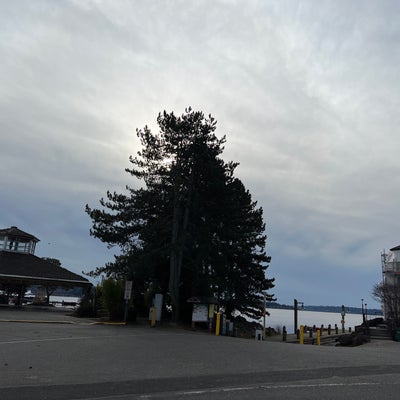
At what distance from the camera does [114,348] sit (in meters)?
14.0

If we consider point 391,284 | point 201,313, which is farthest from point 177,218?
point 391,284

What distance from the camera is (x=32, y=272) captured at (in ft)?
128

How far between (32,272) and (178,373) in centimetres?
3277

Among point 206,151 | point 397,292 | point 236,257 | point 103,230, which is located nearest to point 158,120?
point 206,151

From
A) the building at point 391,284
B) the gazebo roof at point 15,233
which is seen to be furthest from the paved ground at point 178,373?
the gazebo roof at point 15,233

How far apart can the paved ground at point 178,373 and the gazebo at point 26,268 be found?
2436cm

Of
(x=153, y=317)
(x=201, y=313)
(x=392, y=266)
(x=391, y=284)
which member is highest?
(x=392, y=266)

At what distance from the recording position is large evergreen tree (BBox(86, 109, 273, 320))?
2970 cm

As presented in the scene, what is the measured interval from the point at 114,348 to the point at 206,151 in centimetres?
1826

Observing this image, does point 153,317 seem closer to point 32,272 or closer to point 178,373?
point 178,373

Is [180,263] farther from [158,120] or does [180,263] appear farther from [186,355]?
[186,355]

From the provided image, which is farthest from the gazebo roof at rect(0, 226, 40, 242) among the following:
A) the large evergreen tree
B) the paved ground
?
the paved ground

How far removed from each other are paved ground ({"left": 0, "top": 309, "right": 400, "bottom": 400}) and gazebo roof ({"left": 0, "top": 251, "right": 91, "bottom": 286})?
24.1 m

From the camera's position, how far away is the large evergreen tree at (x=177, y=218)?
29703 mm
